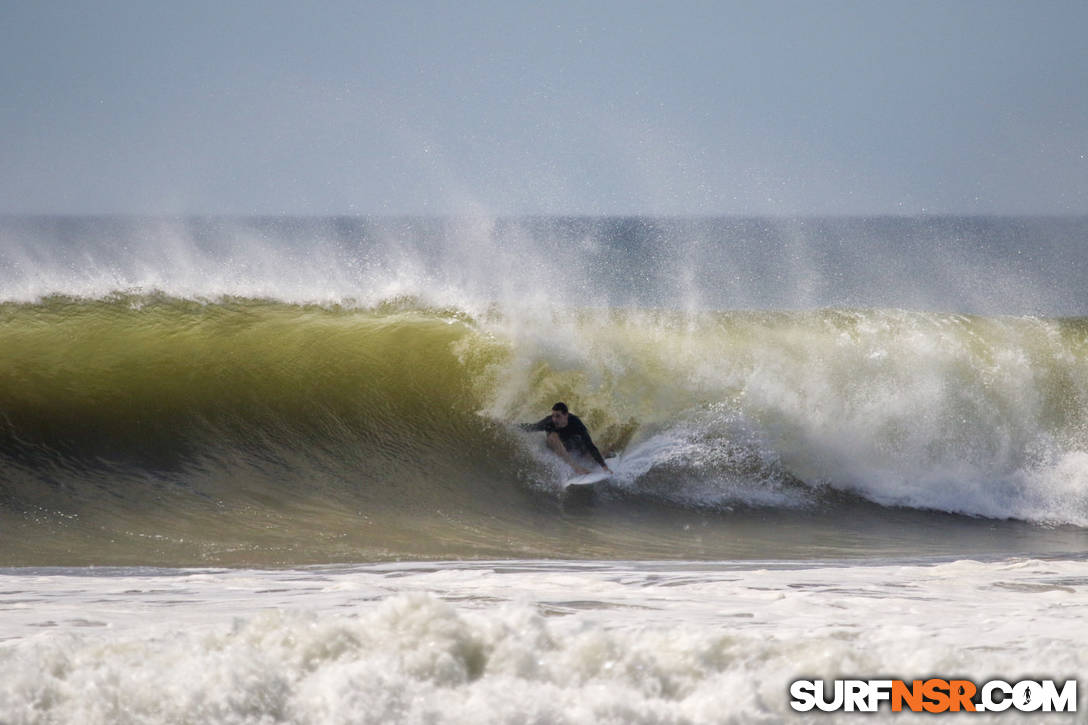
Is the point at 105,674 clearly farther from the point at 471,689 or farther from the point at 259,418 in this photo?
the point at 259,418

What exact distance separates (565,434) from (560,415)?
177 mm

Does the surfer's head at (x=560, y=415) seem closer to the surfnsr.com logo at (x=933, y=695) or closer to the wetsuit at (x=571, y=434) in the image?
the wetsuit at (x=571, y=434)

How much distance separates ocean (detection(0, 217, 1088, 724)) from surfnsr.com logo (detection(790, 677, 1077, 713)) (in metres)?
0.04

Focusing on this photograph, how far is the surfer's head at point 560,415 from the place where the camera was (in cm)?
852

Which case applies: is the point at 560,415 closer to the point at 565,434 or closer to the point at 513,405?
the point at 565,434

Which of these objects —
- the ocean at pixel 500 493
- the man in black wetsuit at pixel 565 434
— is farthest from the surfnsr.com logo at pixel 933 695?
the man in black wetsuit at pixel 565 434

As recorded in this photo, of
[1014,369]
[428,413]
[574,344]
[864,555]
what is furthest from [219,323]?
[1014,369]

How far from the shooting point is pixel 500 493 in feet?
26.5

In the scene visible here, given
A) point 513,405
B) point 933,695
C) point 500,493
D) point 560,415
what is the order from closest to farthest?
point 933,695 < point 500,493 < point 560,415 < point 513,405

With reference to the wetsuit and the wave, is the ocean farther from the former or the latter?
the wetsuit

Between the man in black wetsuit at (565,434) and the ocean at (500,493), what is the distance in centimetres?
15

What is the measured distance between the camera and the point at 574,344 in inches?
393

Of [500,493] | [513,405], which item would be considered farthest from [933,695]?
[513,405]

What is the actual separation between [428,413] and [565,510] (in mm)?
2032
